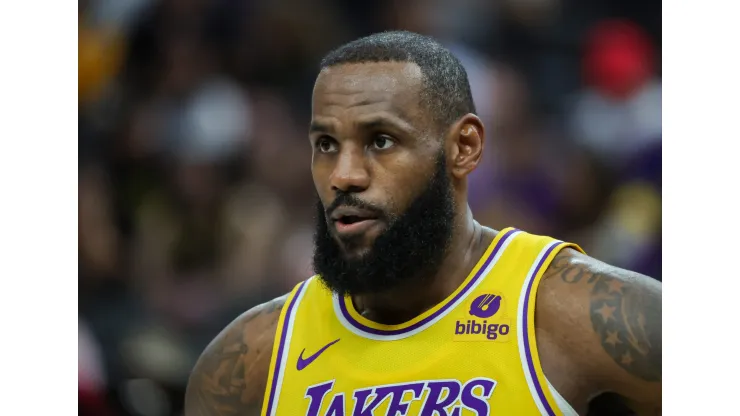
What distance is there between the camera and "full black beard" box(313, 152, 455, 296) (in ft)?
8.47

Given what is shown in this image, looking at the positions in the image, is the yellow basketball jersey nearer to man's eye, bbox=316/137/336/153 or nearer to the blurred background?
man's eye, bbox=316/137/336/153

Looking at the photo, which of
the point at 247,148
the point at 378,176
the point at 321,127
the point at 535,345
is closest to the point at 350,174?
the point at 378,176

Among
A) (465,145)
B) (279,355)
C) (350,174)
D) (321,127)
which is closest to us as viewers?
(350,174)

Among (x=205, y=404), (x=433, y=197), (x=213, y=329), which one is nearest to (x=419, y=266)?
(x=433, y=197)

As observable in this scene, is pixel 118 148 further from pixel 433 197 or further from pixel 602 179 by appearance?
pixel 602 179

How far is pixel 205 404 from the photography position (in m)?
2.90

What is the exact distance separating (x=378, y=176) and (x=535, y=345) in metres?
0.62

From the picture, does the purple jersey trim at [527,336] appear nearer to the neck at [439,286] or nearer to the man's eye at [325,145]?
the neck at [439,286]

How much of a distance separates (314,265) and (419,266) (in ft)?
1.09

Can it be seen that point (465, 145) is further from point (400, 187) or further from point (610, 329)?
Answer: point (610, 329)

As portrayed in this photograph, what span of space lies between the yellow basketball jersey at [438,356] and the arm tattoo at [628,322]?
0.58 feet

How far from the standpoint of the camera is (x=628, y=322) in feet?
7.79
